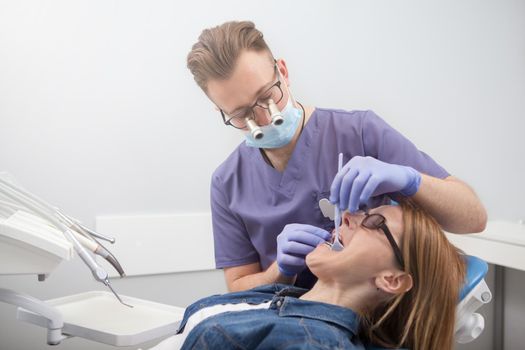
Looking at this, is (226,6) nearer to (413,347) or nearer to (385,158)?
(385,158)

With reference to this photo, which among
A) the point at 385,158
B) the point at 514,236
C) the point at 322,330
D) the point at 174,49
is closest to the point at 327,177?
the point at 385,158

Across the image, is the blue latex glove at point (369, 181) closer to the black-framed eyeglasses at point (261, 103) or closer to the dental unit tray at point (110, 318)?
the black-framed eyeglasses at point (261, 103)

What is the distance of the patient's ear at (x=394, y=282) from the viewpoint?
108cm

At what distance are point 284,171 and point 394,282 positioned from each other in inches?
16.9

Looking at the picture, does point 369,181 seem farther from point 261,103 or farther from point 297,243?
point 261,103

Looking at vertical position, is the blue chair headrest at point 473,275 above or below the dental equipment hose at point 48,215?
below

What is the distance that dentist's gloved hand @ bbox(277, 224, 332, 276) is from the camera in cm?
112

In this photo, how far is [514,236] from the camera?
2105 mm

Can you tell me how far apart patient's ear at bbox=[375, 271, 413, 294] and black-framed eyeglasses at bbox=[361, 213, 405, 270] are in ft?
0.07

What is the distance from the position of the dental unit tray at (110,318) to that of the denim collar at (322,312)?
51 cm

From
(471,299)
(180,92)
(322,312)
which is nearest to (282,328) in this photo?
(322,312)

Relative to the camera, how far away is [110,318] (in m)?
1.50

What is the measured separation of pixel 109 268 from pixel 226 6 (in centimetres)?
118

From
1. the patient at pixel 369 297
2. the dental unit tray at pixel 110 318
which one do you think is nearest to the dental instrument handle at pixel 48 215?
the dental unit tray at pixel 110 318
